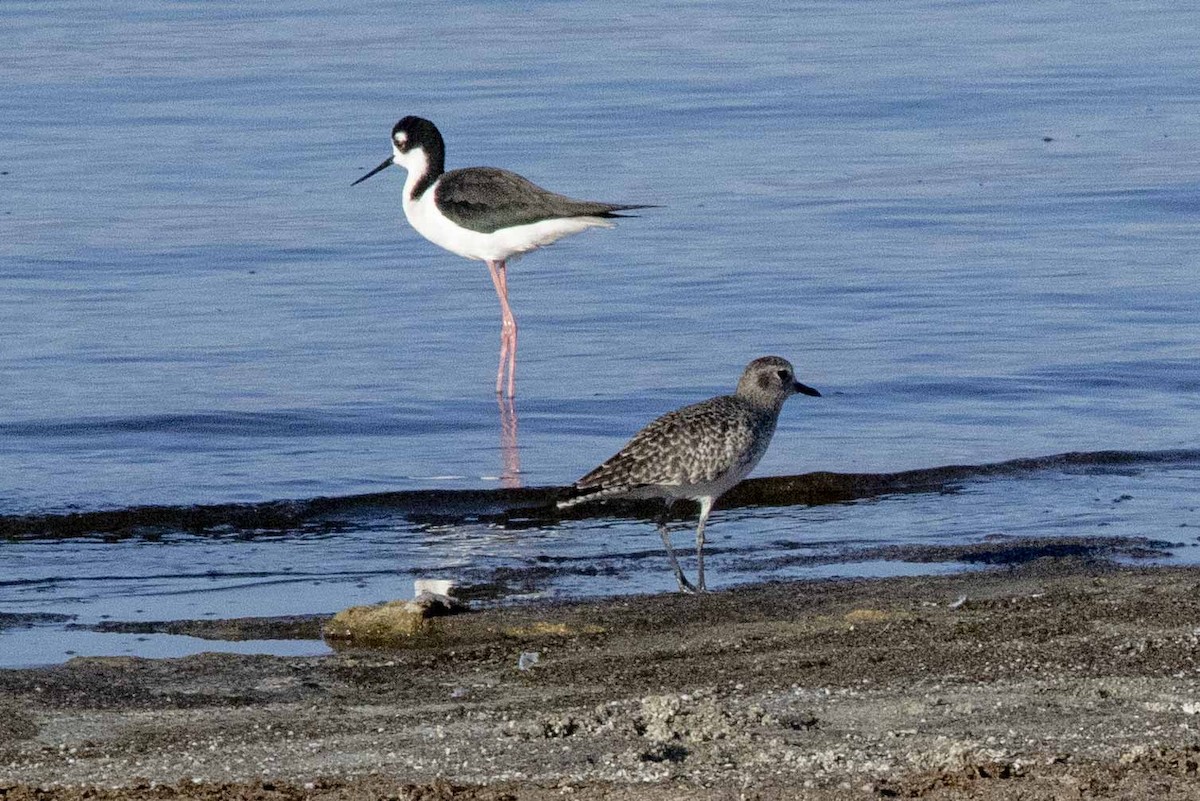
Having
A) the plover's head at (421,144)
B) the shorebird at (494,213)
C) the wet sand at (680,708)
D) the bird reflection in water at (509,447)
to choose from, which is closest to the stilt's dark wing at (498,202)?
the shorebird at (494,213)

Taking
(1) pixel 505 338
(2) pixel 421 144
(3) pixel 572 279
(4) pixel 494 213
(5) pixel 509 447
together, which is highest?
(2) pixel 421 144

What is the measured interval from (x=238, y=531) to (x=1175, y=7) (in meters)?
27.9

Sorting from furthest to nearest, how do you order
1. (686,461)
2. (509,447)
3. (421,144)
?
(421,144) < (509,447) < (686,461)

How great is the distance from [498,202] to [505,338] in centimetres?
107

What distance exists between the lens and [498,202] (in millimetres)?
15664

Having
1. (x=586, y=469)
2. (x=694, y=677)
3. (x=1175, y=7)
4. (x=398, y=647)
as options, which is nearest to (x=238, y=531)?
(x=586, y=469)

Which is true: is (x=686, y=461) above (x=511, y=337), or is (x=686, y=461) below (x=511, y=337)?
below

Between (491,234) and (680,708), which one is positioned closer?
(680,708)

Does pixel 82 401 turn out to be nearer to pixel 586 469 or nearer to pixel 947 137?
pixel 586 469

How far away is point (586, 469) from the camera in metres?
12.3

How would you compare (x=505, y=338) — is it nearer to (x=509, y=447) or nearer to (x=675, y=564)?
(x=509, y=447)

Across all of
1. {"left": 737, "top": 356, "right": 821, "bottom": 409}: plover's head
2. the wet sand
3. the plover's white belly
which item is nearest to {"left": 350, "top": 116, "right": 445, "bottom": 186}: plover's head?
the plover's white belly

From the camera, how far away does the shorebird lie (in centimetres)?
1541

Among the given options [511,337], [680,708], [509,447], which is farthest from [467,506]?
[680,708]
